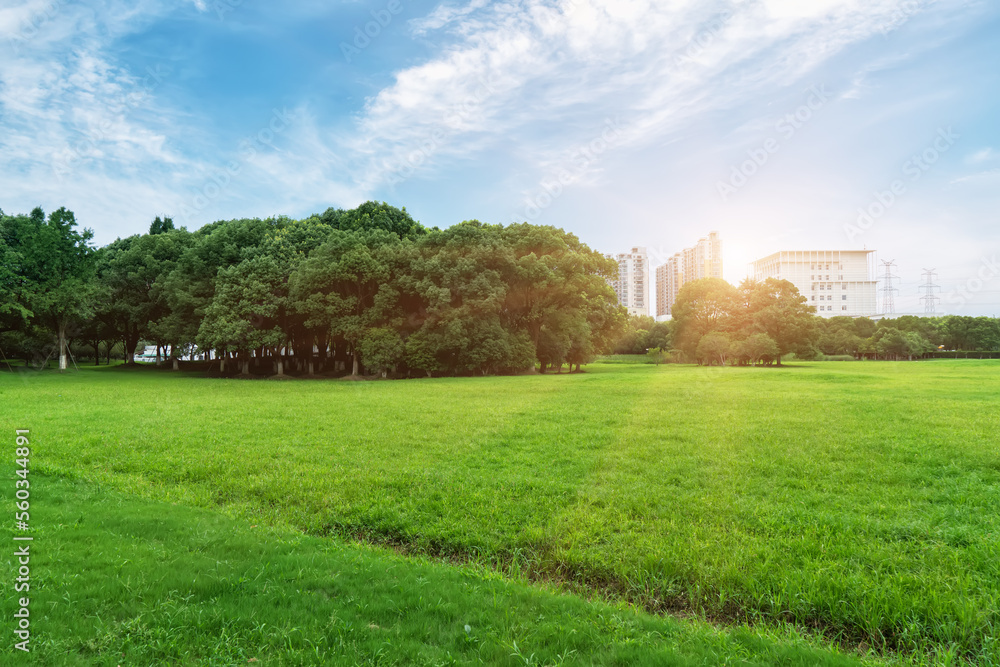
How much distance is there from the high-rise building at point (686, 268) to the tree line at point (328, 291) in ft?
289

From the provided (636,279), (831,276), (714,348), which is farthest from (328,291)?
(831,276)

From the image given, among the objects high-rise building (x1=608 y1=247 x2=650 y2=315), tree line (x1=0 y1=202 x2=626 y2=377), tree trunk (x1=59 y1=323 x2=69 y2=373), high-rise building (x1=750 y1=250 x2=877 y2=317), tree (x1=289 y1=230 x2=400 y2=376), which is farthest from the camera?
high-rise building (x1=750 y1=250 x2=877 y2=317)

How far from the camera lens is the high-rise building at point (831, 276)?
168m

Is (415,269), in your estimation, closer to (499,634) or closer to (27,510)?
(27,510)

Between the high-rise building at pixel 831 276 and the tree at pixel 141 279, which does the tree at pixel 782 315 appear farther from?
the high-rise building at pixel 831 276

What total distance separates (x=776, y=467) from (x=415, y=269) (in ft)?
113

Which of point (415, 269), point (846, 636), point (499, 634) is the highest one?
point (415, 269)

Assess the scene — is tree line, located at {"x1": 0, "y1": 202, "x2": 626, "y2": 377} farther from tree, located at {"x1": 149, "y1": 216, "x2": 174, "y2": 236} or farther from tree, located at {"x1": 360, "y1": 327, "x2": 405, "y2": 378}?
tree, located at {"x1": 149, "y1": 216, "x2": 174, "y2": 236}

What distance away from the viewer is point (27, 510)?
6.88m

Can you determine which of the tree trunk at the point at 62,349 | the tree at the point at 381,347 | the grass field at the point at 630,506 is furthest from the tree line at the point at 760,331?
the tree trunk at the point at 62,349

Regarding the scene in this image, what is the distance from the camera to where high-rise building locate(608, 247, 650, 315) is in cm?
14088

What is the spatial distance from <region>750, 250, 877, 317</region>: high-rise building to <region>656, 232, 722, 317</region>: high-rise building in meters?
39.9

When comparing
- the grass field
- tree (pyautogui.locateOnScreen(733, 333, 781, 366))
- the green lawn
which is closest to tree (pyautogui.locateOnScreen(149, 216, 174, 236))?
the grass field

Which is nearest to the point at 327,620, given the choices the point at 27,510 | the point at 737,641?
the point at 737,641
